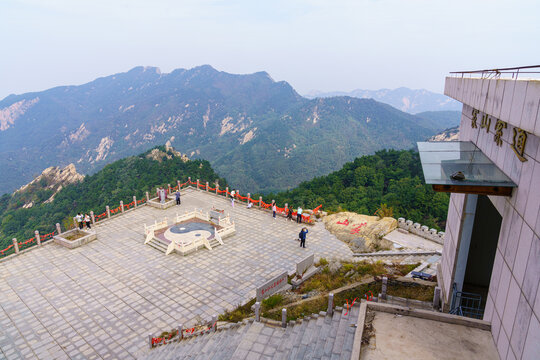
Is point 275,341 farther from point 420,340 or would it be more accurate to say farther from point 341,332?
point 420,340

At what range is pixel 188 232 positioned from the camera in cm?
1972

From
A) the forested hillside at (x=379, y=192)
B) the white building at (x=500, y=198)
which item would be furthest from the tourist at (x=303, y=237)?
the white building at (x=500, y=198)

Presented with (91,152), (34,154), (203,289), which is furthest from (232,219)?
(34,154)

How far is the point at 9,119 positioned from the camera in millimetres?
196625

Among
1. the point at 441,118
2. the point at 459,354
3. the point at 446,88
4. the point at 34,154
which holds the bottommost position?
the point at 34,154

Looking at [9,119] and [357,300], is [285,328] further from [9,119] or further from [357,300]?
[9,119]

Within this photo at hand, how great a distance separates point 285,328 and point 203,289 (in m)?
5.41

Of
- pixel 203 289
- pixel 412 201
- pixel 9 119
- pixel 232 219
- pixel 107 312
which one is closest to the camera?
pixel 107 312

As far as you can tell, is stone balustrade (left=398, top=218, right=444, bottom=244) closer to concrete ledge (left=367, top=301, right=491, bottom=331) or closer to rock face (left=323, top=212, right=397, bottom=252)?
rock face (left=323, top=212, right=397, bottom=252)

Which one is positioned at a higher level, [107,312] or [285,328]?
[285,328]

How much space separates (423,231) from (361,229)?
3.55 m

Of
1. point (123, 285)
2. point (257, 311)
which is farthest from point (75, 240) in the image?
point (257, 311)

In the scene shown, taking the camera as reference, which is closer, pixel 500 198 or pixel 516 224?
pixel 516 224

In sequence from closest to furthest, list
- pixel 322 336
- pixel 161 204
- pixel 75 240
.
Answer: pixel 322 336
pixel 75 240
pixel 161 204
